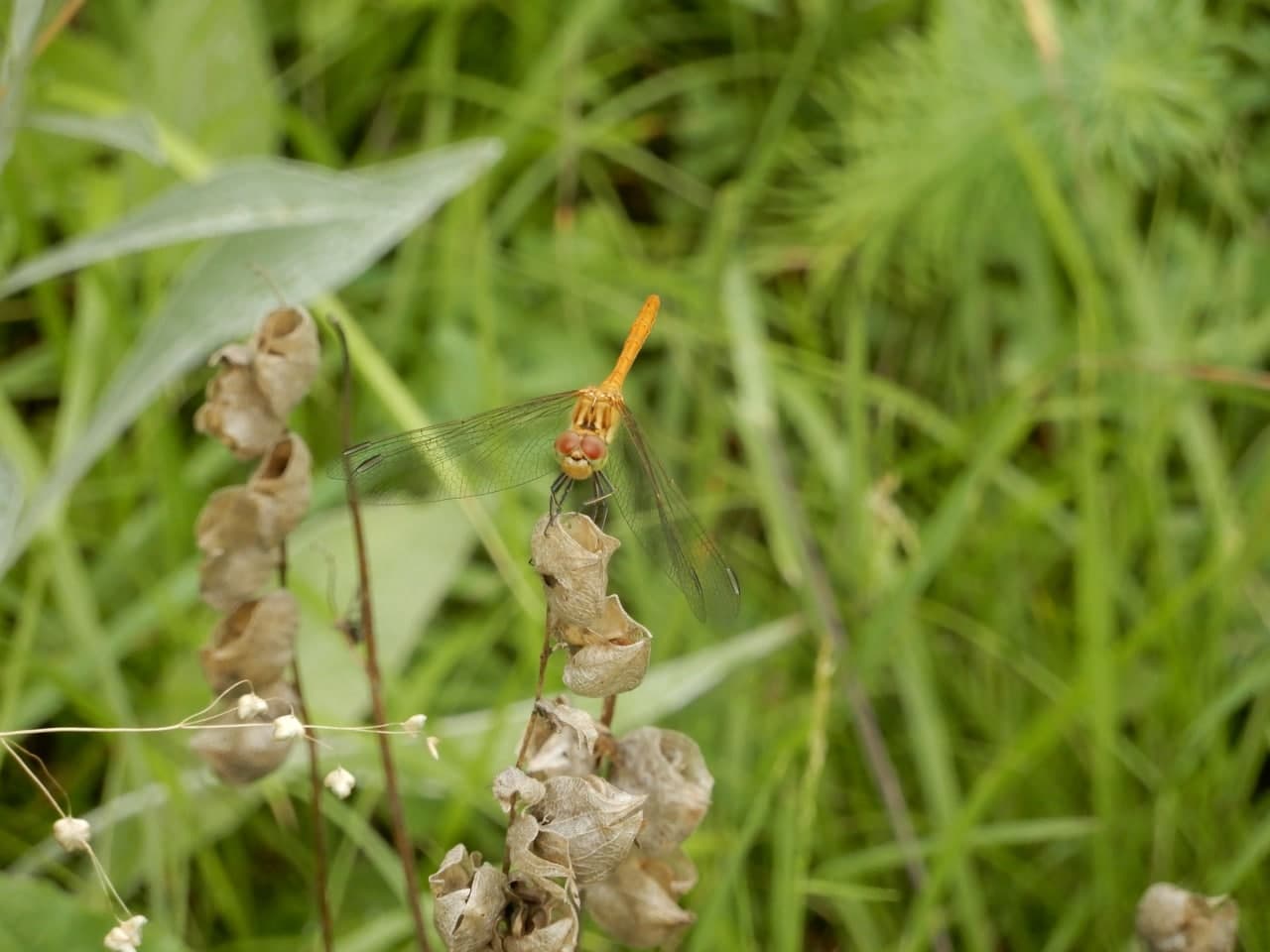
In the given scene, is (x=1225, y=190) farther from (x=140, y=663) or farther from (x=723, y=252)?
(x=140, y=663)

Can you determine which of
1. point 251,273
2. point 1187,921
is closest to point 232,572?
point 251,273

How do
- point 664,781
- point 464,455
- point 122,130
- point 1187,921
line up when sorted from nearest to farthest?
point 664,781
point 1187,921
point 464,455
point 122,130

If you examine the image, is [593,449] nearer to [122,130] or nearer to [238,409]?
[238,409]

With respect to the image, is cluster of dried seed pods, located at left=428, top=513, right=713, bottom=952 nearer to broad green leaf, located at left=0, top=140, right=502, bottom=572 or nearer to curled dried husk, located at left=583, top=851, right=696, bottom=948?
curled dried husk, located at left=583, top=851, right=696, bottom=948

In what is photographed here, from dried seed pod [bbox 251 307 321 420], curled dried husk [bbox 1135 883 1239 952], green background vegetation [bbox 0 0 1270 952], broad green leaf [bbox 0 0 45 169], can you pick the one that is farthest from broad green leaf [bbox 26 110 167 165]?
curled dried husk [bbox 1135 883 1239 952]

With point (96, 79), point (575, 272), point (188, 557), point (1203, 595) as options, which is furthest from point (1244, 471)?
point (96, 79)

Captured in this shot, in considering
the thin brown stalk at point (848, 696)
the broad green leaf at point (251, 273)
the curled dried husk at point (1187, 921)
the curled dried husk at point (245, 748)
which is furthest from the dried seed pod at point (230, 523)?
the curled dried husk at point (1187, 921)
